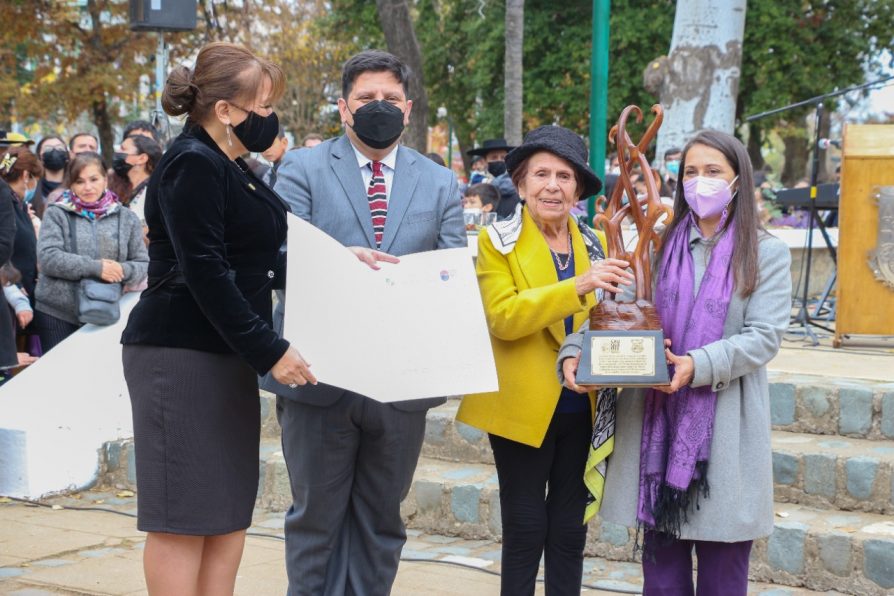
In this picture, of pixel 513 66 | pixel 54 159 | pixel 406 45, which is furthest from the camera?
pixel 406 45

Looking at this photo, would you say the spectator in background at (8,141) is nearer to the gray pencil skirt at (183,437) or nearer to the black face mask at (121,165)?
the black face mask at (121,165)

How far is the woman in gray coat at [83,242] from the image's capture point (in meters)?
7.06

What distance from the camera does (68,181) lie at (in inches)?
286

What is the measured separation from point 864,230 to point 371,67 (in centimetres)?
494

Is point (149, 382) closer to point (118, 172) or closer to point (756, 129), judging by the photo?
point (118, 172)

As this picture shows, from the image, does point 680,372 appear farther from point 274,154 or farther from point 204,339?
point 274,154

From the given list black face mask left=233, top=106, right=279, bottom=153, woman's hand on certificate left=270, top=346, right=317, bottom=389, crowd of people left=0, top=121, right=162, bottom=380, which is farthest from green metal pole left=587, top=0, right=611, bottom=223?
woman's hand on certificate left=270, top=346, right=317, bottom=389

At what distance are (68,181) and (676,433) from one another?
467 centimetres

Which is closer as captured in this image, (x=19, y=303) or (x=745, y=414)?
(x=745, y=414)

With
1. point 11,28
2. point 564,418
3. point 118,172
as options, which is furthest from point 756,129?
point 564,418

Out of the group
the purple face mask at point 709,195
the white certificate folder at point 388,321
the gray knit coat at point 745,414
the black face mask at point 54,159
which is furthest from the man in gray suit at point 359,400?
the black face mask at point 54,159

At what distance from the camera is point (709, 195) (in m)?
3.80

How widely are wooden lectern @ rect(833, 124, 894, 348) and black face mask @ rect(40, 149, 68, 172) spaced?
586 cm

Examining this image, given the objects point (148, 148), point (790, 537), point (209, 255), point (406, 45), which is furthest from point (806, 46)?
point (209, 255)
